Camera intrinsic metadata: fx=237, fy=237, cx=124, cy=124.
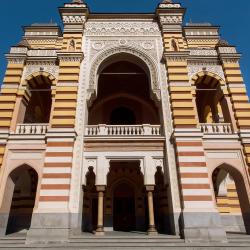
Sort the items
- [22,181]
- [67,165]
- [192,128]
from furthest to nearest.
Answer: [22,181]
[192,128]
[67,165]

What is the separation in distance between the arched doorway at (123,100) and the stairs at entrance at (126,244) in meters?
9.11

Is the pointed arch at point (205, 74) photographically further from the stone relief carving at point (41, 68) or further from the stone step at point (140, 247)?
the stone step at point (140, 247)

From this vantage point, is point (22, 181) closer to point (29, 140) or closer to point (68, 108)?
point (29, 140)

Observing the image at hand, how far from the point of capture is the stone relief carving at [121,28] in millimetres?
16639

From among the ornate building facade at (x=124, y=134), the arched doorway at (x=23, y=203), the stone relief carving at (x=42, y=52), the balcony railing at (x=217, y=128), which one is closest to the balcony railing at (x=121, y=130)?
the ornate building facade at (x=124, y=134)

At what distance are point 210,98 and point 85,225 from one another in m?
12.0

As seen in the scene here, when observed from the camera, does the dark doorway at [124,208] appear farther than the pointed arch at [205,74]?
Yes

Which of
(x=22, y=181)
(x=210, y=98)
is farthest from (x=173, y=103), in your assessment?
(x=22, y=181)

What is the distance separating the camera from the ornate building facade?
11758 mm

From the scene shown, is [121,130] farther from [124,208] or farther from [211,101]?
[211,101]

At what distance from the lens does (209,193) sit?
1160 cm

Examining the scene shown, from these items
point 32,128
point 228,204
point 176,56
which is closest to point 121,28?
point 176,56

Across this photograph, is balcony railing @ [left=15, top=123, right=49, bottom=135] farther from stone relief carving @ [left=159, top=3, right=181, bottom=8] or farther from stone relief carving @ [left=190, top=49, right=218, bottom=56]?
stone relief carving @ [left=159, top=3, right=181, bottom=8]

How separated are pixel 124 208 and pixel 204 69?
10736 mm
